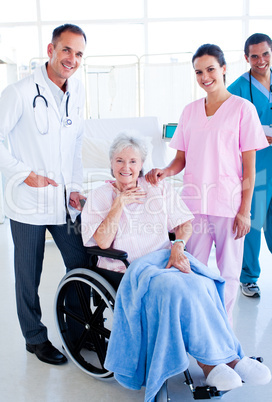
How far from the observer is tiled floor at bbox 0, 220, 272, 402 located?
5.95ft

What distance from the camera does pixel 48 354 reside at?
80.7 inches

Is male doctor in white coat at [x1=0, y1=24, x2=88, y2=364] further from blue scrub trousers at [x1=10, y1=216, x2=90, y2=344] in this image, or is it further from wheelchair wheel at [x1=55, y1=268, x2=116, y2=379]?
wheelchair wheel at [x1=55, y1=268, x2=116, y2=379]

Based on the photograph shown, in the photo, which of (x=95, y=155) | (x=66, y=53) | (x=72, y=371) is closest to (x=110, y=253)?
(x=72, y=371)

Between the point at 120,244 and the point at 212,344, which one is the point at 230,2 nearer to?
the point at 120,244

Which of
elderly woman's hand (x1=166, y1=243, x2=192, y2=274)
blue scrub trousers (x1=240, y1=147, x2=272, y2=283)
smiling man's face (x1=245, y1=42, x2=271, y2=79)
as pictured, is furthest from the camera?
blue scrub trousers (x1=240, y1=147, x2=272, y2=283)

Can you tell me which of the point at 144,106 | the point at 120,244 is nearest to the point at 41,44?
the point at 144,106

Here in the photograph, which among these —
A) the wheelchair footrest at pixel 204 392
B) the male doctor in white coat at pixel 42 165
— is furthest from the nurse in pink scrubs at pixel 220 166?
the wheelchair footrest at pixel 204 392

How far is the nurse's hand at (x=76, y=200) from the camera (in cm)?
206

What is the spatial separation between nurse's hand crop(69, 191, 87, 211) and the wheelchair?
12.0 inches

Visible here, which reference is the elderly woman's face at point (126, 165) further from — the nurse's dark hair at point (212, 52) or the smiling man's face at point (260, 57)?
the smiling man's face at point (260, 57)

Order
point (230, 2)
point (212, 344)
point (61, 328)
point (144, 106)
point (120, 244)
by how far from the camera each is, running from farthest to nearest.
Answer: point (230, 2) < point (144, 106) < point (61, 328) < point (120, 244) < point (212, 344)

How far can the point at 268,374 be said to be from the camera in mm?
1562

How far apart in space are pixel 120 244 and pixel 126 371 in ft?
1.70

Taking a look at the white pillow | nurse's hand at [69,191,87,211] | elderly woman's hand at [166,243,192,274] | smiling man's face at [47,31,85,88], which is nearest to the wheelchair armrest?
elderly woman's hand at [166,243,192,274]
